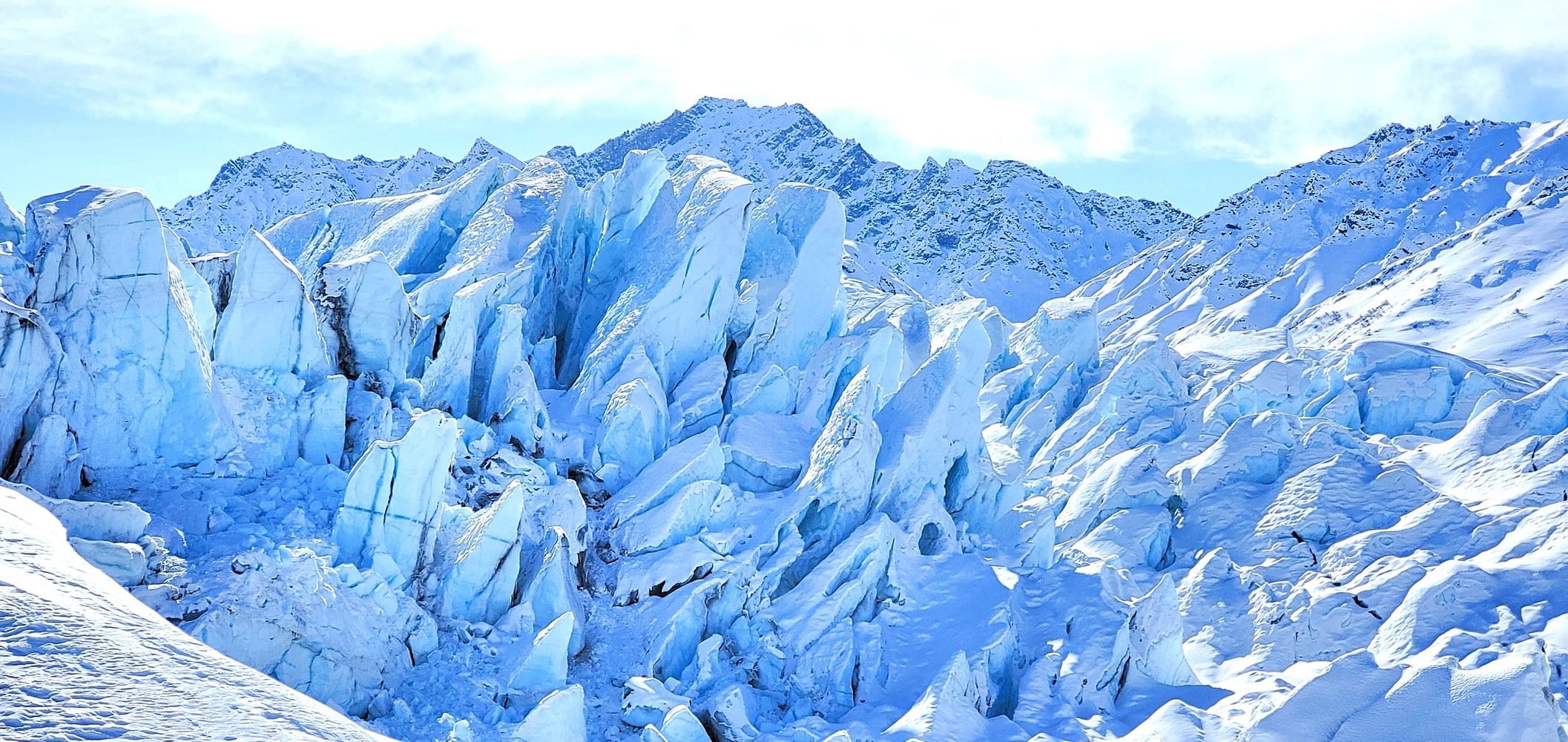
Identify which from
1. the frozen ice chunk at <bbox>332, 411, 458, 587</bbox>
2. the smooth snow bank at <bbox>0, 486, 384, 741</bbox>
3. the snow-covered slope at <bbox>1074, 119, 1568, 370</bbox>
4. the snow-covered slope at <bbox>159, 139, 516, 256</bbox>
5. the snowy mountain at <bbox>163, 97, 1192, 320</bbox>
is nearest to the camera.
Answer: the smooth snow bank at <bbox>0, 486, 384, 741</bbox>

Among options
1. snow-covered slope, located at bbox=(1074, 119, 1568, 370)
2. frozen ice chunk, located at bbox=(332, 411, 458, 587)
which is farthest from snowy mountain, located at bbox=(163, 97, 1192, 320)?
frozen ice chunk, located at bbox=(332, 411, 458, 587)

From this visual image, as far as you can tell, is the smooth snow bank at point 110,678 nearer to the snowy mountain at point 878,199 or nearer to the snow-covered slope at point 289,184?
the snowy mountain at point 878,199

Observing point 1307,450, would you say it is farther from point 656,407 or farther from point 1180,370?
point 656,407

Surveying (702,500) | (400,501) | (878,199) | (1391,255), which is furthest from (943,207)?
(400,501)

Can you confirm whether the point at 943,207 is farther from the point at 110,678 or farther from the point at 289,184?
the point at 110,678

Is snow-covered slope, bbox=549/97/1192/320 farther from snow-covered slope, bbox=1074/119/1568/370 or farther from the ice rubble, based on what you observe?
the ice rubble

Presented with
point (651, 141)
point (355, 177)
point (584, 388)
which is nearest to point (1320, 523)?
point (584, 388)
